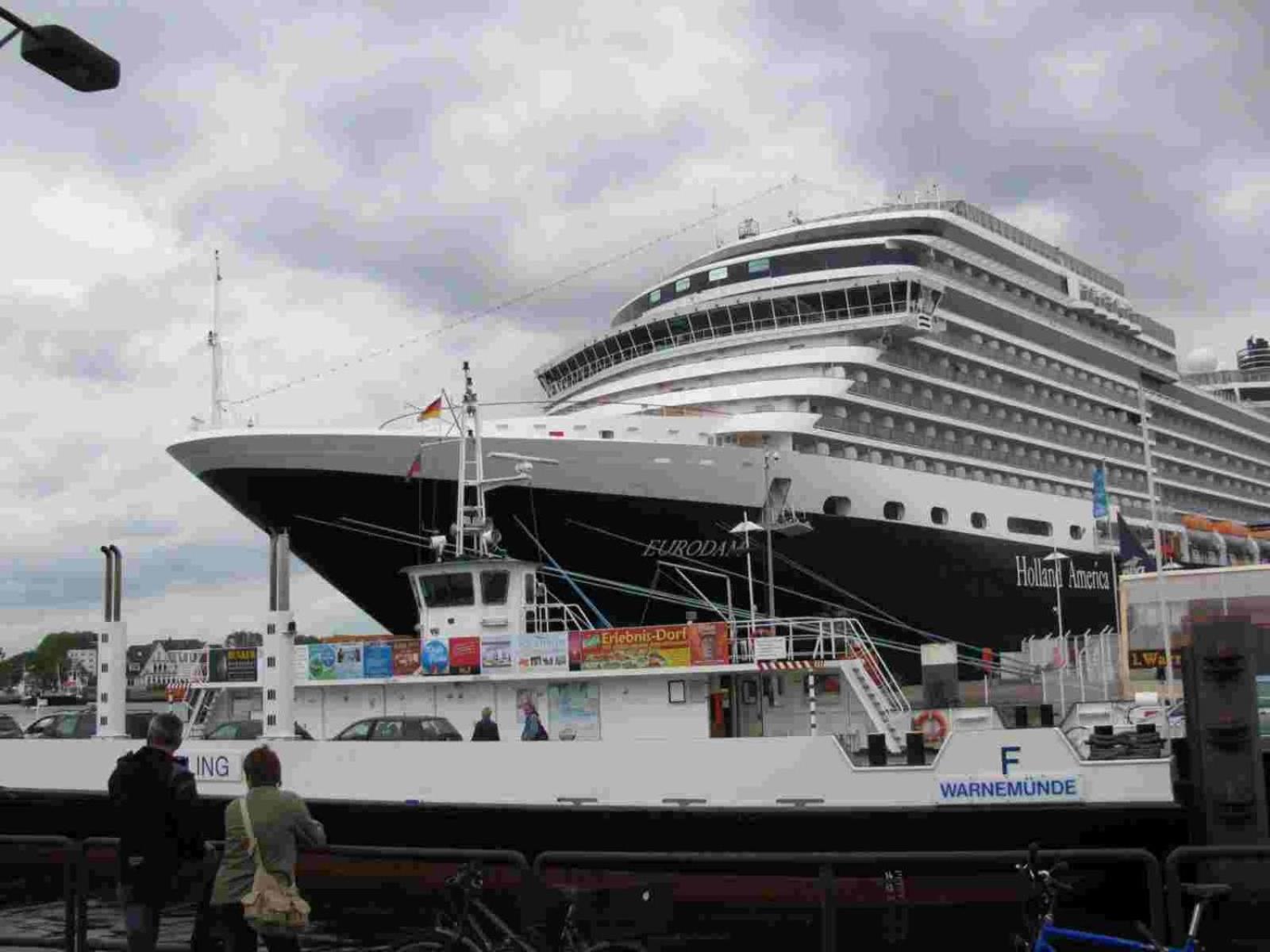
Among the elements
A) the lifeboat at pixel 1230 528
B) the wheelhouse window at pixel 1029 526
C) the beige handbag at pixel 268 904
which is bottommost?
the beige handbag at pixel 268 904

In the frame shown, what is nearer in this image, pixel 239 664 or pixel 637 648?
pixel 637 648

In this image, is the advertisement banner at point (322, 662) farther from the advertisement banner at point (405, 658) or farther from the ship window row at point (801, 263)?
the ship window row at point (801, 263)

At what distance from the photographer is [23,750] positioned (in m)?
16.2

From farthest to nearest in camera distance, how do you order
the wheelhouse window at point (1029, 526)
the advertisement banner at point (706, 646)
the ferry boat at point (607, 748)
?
the wheelhouse window at point (1029, 526)
the advertisement banner at point (706, 646)
the ferry boat at point (607, 748)

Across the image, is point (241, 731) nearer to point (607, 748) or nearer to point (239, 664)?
point (239, 664)

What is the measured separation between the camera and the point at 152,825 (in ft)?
20.7

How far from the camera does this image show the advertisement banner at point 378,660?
16016mm

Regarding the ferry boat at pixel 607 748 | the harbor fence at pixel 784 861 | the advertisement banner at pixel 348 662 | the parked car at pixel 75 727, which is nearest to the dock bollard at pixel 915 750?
the ferry boat at pixel 607 748

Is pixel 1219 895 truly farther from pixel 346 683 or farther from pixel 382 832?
pixel 346 683

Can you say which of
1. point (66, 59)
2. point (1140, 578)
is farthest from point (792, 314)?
point (66, 59)

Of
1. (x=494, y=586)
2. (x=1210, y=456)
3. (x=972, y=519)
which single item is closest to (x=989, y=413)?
(x=972, y=519)

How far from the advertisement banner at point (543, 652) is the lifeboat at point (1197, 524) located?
113 feet

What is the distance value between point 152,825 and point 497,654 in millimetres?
9251

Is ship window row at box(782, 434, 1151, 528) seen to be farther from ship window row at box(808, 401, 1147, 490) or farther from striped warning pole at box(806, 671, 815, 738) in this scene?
striped warning pole at box(806, 671, 815, 738)
